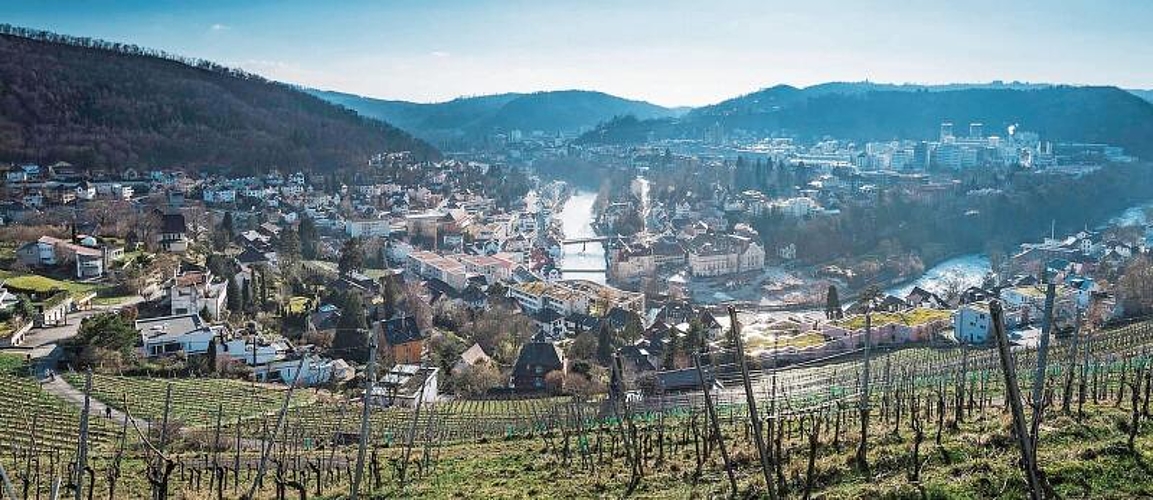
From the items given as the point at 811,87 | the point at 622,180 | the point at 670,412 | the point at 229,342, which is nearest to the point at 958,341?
the point at 670,412

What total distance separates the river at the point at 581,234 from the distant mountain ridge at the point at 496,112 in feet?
141

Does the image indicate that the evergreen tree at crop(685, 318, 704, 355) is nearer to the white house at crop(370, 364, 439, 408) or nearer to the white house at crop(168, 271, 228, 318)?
the white house at crop(370, 364, 439, 408)

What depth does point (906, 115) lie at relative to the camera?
99688mm

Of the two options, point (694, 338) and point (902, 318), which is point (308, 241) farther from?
point (902, 318)

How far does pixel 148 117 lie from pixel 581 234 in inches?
1083

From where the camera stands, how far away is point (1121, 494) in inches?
155

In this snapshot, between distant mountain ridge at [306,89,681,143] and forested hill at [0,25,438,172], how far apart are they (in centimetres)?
4111

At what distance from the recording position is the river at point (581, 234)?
35.8m

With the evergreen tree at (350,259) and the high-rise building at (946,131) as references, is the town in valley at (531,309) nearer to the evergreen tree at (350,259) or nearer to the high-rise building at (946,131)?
the evergreen tree at (350,259)

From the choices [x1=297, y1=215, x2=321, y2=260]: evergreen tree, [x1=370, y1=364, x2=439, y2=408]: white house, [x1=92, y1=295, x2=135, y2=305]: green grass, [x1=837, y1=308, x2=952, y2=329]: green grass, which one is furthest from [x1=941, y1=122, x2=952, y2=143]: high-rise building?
[x1=92, y1=295, x2=135, y2=305]: green grass

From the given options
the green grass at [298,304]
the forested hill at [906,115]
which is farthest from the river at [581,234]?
the forested hill at [906,115]

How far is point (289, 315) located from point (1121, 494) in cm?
2042

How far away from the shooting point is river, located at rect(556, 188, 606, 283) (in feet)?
117

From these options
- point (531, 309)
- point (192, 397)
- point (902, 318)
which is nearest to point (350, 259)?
point (531, 309)
